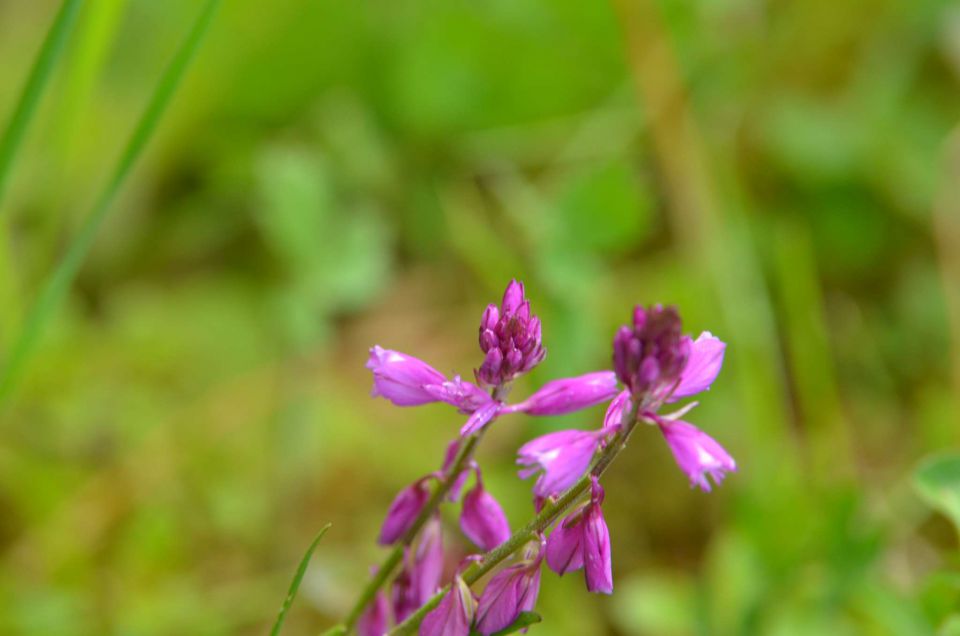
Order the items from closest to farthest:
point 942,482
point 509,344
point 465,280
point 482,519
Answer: point 509,344 → point 482,519 → point 942,482 → point 465,280

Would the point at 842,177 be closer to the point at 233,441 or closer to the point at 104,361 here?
the point at 233,441

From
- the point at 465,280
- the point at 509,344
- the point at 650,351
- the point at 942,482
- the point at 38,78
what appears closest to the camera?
the point at 650,351

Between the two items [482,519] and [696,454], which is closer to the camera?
[696,454]

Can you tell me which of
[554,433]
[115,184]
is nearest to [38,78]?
[115,184]

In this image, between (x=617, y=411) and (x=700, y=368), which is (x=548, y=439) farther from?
(x=700, y=368)

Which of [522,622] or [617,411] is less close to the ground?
[617,411]
